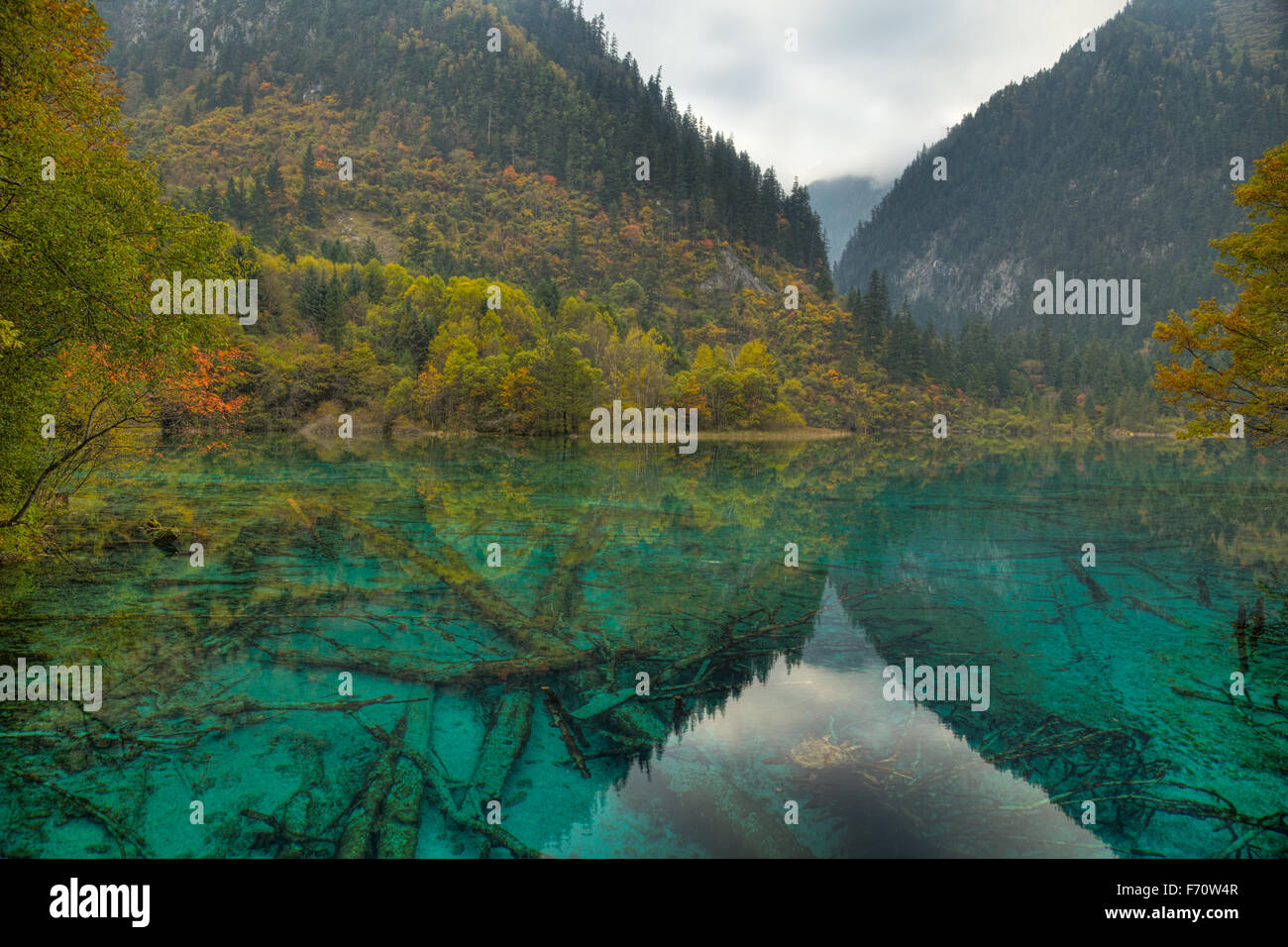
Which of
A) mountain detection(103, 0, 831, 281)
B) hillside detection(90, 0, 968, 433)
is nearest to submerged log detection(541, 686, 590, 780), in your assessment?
hillside detection(90, 0, 968, 433)

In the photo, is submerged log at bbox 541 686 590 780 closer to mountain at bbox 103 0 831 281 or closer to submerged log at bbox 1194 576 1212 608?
submerged log at bbox 1194 576 1212 608

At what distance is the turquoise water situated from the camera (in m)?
5.68

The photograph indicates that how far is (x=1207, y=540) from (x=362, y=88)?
231307 mm

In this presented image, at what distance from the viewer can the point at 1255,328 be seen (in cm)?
1731

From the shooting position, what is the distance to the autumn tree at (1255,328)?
16688 mm

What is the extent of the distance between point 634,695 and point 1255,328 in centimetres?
2021

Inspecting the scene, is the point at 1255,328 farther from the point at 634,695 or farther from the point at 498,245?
the point at 498,245

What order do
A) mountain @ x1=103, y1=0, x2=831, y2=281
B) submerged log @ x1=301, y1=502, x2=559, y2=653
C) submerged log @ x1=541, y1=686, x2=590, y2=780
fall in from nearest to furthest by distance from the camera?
submerged log @ x1=541, y1=686, x2=590, y2=780
submerged log @ x1=301, y1=502, x2=559, y2=653
mountain @ x1=103, y1=0, x2=831, y2=281

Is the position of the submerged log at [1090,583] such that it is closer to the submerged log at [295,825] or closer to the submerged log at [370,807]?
the submerged log at [370,807]

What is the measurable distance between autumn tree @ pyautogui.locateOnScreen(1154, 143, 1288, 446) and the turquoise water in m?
4.19

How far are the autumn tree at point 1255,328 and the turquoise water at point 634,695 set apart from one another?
4.19m

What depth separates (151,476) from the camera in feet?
99.6

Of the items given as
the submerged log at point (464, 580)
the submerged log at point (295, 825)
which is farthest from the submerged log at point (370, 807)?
the submerged log at point (464, 580)
